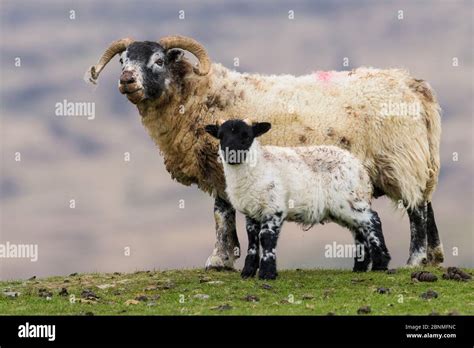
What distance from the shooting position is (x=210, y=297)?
15.7 m

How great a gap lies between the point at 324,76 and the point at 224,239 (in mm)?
4879

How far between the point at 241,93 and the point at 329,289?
5.92 metres

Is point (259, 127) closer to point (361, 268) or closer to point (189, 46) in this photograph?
point (361, 268)

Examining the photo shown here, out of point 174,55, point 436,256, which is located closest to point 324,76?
point 174,55

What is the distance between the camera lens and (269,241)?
16797mm

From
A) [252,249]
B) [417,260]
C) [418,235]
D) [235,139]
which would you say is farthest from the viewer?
[418,235]

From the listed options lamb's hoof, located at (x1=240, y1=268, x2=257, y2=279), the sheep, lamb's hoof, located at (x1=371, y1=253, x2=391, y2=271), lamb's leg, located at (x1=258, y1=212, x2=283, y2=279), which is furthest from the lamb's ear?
lamb's hoof, located at (x1=371, y1=253, x2=391, y2=271)

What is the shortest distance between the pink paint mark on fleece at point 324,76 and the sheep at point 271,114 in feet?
0.08

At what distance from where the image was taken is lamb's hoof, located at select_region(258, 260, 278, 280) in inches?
668

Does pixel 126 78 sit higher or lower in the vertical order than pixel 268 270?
higher

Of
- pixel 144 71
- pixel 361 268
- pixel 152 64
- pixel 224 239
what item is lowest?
pixel 361 268
